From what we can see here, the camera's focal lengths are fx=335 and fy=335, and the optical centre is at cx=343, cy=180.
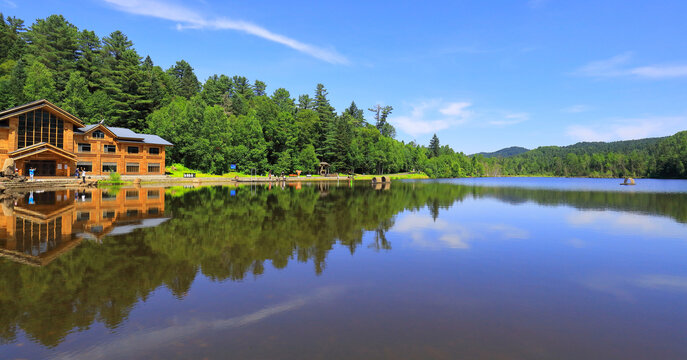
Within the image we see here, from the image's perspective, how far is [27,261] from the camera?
35.3ft

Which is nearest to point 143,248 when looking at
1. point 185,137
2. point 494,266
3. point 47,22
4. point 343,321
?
point 343,321

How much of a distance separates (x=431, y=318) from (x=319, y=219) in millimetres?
14342

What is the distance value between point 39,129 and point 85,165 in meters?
8.94

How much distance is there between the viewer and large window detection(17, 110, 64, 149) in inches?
1967

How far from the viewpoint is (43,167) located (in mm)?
52219

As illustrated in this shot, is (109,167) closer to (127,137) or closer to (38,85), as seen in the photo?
(127,137)

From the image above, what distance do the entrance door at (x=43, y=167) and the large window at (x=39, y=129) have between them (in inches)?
107

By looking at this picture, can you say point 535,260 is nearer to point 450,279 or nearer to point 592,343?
point 450,279

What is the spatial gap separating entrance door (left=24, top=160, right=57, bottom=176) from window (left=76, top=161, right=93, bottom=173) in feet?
14.6

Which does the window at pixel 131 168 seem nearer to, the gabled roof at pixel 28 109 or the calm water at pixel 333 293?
the gabled roof at pixel 28 109

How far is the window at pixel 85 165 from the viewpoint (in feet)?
190

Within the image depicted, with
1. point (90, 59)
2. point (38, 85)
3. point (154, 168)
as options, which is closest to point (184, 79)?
point (90, 59)

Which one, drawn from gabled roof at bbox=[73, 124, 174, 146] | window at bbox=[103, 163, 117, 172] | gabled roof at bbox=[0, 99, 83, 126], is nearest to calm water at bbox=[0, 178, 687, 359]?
gabled roof at bbox=[0, 99, 83, 126]

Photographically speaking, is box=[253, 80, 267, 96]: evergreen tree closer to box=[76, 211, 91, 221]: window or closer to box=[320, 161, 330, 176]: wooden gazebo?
box=[320, 161, 330, 176]: wooden gazebo
